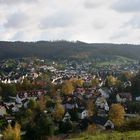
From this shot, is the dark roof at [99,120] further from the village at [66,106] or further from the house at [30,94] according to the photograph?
the house at [30,94]

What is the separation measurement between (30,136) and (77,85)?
225 ft

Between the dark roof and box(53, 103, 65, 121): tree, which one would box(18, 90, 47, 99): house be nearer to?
box(53, 103, 65, 121): tree

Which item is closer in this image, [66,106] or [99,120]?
[99,120]

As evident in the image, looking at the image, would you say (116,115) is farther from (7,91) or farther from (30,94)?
(30,94)

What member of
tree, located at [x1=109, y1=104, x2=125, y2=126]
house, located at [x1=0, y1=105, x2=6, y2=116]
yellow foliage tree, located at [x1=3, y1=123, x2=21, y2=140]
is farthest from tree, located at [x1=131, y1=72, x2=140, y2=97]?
yellow foliage tree, located at [x1=3, y1=123, x2=21, y2=140]

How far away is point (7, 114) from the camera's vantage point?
79.1 meters

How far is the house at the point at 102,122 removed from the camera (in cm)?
6562

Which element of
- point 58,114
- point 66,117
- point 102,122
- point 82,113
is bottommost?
point 102,122

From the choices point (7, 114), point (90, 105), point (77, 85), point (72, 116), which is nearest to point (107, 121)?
point (72, 116)

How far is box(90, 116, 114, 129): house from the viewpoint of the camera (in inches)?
2584

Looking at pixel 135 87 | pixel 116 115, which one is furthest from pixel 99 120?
pixel 135 87

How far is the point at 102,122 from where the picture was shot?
6931cm

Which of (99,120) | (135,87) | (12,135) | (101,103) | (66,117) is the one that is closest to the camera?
(12,135)

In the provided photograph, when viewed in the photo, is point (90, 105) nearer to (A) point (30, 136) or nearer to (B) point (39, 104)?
(B) point (39, 104)
